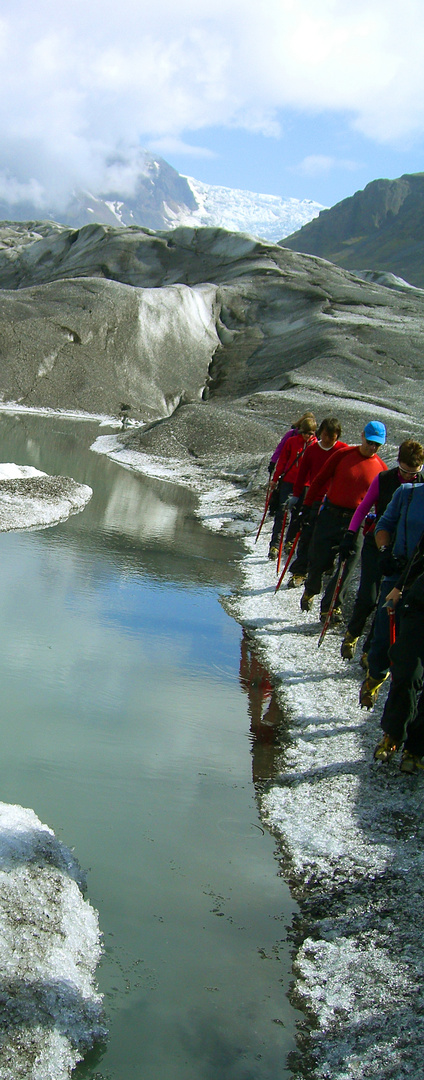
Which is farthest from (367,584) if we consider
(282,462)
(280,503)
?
(280,503)

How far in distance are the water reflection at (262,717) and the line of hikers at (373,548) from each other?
785mm

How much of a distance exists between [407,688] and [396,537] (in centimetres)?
116

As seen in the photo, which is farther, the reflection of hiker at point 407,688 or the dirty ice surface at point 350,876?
the reflection of hiker at point 407,688

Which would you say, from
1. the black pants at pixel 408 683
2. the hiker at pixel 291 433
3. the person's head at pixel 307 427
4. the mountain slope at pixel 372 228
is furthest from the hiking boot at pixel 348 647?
the mountain slope at pixel 372 228

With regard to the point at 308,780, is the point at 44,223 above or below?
above

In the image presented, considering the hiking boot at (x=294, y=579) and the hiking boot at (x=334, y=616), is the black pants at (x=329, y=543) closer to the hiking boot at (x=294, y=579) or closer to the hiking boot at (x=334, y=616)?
the hiking boot at (x=334, y=616)

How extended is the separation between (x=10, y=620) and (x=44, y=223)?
135531mm

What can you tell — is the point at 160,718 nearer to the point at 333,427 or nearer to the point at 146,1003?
the point at 146,1003

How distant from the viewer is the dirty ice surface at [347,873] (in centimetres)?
369

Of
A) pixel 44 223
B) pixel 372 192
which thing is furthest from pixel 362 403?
pixel 372 192

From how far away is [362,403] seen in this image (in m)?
37.0

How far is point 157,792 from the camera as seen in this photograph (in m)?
5.71

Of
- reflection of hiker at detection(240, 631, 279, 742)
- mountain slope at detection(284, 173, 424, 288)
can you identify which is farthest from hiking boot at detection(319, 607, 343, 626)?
mountain slope at detection(284, 173, 424, 288)

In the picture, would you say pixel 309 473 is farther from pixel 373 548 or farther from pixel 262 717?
pixel 262 717
